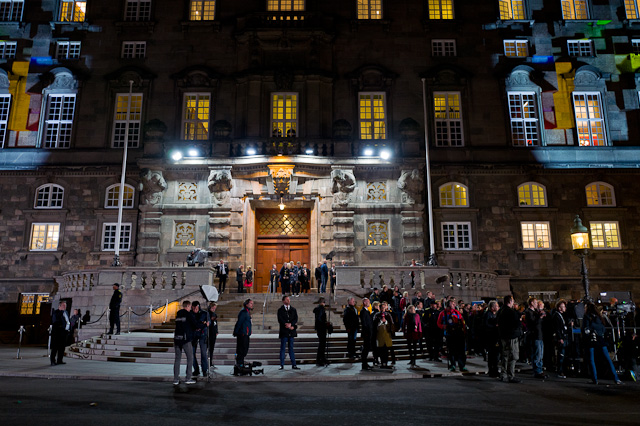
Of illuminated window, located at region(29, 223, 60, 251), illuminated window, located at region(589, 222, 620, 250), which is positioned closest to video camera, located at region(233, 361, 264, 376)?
illuminated window, located at region(29, 223, 60, 251)

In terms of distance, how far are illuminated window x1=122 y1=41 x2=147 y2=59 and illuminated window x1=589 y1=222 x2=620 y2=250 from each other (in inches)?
1124

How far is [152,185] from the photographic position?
28703 mm

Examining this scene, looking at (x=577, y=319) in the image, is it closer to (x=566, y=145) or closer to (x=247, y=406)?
(x=247, y=406)

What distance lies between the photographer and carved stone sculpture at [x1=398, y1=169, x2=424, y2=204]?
2883 cm

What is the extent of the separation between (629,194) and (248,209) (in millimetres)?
21762

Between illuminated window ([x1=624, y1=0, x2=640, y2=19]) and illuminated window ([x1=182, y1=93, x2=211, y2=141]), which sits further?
illuminated window ([x1=624, y1=0, x2=640, y2=19])

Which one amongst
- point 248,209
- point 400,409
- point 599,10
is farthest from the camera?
point 599,10

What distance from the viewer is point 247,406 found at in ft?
31.3

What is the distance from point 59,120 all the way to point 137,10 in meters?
8.53

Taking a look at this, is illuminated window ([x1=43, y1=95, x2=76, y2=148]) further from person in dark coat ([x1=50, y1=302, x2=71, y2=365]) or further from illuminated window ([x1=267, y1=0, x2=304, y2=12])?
person in dark coat ([x1=50, y1=302, x2=71, y2=365])

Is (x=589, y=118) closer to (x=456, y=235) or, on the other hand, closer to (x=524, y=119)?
(x=524, y=119)

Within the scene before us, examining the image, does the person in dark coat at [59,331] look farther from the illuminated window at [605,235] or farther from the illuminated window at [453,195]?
the illuminated window at [605,235]

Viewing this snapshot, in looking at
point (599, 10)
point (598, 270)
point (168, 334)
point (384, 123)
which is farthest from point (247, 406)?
point (599, 10)

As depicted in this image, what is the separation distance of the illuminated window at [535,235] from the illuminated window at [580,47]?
11400mm
